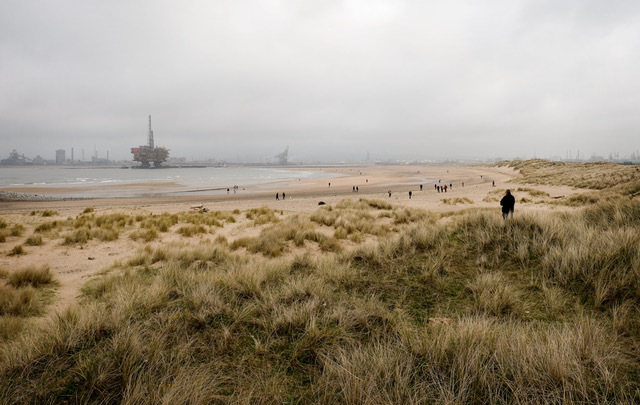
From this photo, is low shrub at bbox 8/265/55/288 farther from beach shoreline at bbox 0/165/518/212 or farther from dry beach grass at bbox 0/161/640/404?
beach shoreline at bbox 0/165/518/212

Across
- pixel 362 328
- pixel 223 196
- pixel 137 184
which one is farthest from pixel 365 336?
pixel 137 184

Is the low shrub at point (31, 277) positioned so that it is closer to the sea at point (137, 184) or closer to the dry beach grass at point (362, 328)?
the dry beach grass at point (362, 328)

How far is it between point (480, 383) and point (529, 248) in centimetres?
479

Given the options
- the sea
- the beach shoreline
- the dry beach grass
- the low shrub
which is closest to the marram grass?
the dry beach grass

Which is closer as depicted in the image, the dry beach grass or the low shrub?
the dry beach grass

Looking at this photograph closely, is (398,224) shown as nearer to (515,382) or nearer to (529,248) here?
(529,248)

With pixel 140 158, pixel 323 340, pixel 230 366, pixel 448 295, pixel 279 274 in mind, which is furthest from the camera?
pixel 140 158

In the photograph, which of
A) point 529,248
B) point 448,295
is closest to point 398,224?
point 529,248

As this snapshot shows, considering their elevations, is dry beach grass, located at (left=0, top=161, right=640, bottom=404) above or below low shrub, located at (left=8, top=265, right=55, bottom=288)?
above

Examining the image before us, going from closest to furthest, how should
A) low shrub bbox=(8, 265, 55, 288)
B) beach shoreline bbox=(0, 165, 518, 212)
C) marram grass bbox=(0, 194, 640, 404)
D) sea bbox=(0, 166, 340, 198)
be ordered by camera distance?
marram grass bbox=(0, 194, 640, 404)
low shrub bbox=(8, 265, 55, 288)
beach shoreline bbox=(0, 165, 518, 212)
sea bbox=(0, 166, 340, 198)

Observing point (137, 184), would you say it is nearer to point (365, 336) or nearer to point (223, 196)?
point (223, 196)

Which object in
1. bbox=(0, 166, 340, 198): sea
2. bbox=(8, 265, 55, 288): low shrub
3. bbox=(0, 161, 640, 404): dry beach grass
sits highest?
bbox=(0, 166, 340, 198): sea

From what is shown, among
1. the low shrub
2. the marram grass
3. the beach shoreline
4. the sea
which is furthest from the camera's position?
the sea

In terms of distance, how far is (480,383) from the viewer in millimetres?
2277
